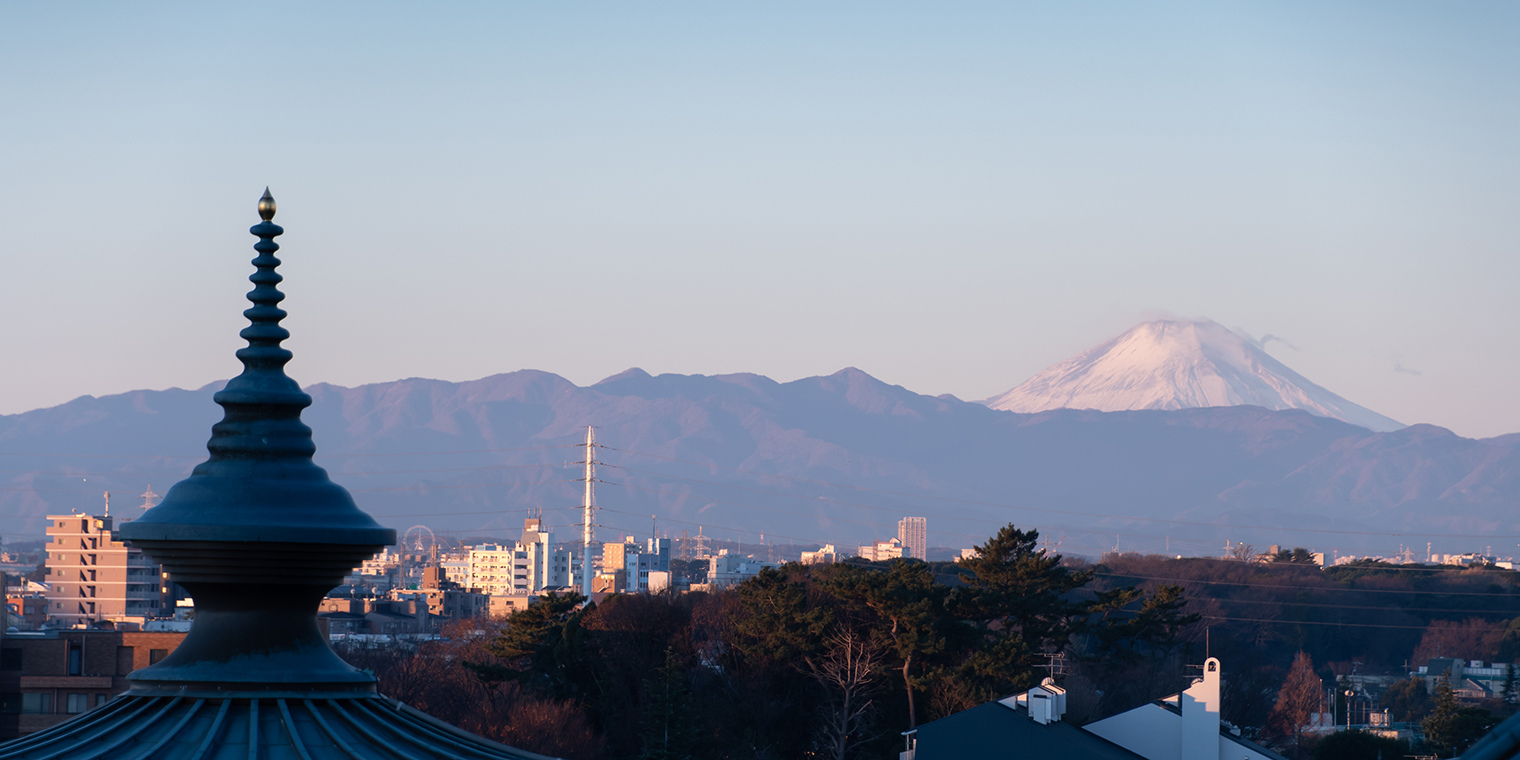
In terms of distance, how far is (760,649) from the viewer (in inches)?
2384

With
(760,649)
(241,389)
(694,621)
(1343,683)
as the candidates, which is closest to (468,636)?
(694,621)

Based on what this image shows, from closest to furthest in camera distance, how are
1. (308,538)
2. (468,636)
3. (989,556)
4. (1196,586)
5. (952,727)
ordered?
1. (308,538)
2. (952,727)
3. (989,556)
4. (468,636)
5. (1196,586)

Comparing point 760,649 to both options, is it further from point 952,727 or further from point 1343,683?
point 1343,683

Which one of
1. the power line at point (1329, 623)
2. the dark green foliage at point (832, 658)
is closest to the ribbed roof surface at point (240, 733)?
the dark green foliage at point (832, 658)

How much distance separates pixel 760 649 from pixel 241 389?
52860 millimetres

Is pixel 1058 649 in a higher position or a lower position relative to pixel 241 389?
lower

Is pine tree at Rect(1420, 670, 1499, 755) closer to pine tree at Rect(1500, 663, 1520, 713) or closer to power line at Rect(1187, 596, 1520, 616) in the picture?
pine tree at Rect(1500, 663, 1520, 713)

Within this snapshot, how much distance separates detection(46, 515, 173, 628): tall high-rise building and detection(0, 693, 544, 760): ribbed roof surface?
142012 millimetres

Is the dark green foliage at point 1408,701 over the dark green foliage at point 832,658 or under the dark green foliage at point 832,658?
under

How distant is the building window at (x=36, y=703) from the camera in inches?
2247

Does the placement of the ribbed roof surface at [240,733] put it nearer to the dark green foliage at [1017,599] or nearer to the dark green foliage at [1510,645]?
the dark green foliage at [1017,599]

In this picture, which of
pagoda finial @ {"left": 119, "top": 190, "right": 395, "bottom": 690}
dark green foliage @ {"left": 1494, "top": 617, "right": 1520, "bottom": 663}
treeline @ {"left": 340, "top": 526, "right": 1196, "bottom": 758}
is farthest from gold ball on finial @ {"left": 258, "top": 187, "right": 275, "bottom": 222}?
dark green foliage @ {"left": 1494, "top": 617, "right": 1520, "bottom": 663}

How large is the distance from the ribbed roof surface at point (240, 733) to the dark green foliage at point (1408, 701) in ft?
281

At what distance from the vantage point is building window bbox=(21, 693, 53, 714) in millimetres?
57062
